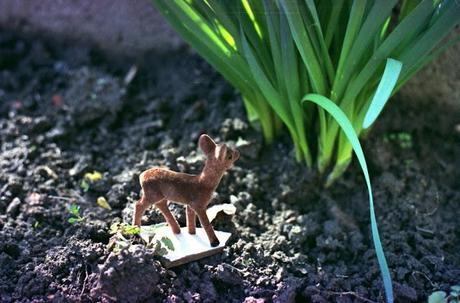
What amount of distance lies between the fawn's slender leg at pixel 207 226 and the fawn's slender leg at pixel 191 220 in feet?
0.19

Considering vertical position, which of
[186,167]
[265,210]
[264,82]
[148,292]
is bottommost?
[148,292]

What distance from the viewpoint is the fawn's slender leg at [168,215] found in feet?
5.57

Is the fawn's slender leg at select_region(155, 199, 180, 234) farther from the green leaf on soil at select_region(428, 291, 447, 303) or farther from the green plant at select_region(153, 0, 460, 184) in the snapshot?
the green leaf on soil at select_region(428, 291, 447, 303)

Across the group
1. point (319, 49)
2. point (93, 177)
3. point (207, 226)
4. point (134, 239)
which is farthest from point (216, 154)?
point (93, 177)

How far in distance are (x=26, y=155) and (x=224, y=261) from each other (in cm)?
81

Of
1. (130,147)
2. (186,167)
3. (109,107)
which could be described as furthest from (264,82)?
(109,107)

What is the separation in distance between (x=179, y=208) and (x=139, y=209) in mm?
213

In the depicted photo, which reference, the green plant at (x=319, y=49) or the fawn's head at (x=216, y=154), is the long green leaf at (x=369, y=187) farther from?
the fawn's head at (x=216, y=154)

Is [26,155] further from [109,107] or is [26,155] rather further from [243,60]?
[243,60]

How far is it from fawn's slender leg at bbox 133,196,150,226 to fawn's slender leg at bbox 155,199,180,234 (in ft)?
0.10

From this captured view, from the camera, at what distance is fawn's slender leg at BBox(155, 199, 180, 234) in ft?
5.57

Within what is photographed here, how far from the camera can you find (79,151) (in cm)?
223

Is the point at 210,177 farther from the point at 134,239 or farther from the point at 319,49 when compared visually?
the point at 319,49

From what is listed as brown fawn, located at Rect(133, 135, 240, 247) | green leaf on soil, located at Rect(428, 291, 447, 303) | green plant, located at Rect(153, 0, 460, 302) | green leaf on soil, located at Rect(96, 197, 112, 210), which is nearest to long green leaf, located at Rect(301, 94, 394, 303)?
green plant, located at Rect(153, 0, 460, 302)
